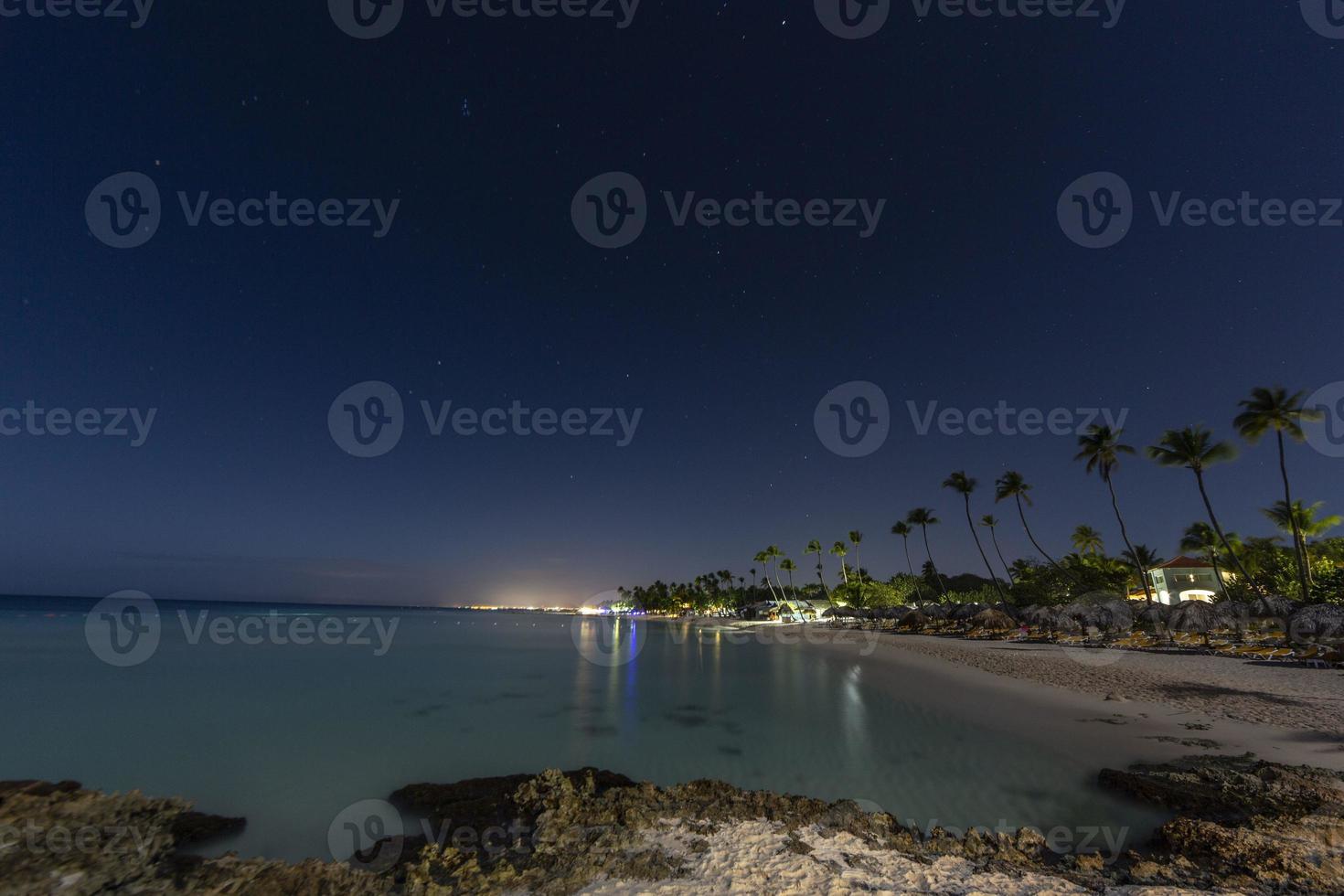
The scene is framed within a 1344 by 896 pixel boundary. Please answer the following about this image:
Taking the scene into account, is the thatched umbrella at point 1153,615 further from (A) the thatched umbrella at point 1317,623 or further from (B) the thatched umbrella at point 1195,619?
(A) the thatched umbrella at point 1317,623

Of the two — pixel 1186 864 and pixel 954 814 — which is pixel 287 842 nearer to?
pixel 954 814

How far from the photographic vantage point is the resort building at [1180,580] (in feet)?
217

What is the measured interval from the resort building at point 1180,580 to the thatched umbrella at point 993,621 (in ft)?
123

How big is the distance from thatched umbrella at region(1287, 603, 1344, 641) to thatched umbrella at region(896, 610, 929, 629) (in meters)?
28.9

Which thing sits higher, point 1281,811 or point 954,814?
point 1281,811

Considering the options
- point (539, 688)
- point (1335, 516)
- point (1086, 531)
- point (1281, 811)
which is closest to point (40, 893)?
point (1281, 811)

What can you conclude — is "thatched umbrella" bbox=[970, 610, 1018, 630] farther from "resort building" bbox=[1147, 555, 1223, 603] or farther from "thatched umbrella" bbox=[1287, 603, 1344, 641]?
"resort building" bbox=[1147, 555, 1223, 603]

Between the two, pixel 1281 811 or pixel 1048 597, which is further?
pixel 1048 597

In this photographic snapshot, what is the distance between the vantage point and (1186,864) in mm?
6258

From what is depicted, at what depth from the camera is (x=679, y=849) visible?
6723mm

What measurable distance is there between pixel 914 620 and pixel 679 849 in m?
53.6

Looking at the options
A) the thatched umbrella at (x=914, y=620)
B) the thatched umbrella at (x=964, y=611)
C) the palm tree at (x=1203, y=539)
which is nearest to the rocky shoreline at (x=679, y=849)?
the thatched umbrella at (x=964, y=611)

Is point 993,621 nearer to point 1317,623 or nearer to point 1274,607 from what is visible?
point 1274,607

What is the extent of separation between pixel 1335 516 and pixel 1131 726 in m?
61.8
